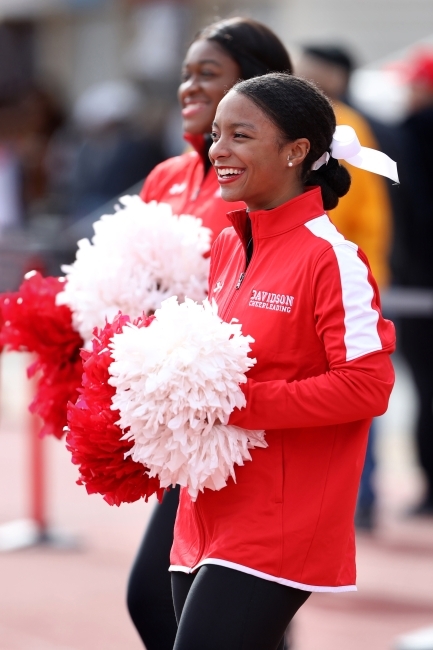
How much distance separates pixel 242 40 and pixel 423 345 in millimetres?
3506

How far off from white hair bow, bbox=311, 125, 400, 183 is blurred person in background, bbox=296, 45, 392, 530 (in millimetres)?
2686

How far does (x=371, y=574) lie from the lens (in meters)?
5.47

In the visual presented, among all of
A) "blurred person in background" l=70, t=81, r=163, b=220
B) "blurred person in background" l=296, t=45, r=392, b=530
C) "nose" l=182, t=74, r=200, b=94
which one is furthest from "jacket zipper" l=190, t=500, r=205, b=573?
"blurred person in background" l=70, t=81, r=163, b=220

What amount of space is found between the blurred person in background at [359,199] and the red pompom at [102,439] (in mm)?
3055

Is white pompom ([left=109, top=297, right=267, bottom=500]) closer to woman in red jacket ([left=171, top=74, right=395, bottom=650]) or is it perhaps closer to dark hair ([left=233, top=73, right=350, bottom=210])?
woman in red jacket ([left=171, top=74, right=395, bottom=650])

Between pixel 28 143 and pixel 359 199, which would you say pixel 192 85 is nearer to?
pixel 359 199

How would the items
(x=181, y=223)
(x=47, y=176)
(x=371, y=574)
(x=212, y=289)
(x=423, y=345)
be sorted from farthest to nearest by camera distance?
(x=47, y=176) → (x=423, y=345) → (x=371, y=574) → (x=181, y=223) → (x=212, y=289)

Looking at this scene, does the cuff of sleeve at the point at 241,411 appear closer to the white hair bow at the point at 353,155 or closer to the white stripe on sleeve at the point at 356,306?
the white stripe on sleeve at the point at 356,306

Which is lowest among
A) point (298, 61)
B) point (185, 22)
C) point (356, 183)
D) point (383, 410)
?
point (383, 410)

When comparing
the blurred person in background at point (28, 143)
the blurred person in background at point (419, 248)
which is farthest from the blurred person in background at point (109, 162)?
the blurred person in background at point (419, 248)

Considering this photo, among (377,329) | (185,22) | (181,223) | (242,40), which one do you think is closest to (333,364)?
(377,329)

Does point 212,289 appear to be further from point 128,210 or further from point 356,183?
point 356,183

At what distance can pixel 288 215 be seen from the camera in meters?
2.69

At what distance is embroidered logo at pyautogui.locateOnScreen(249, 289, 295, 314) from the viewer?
101 inches
